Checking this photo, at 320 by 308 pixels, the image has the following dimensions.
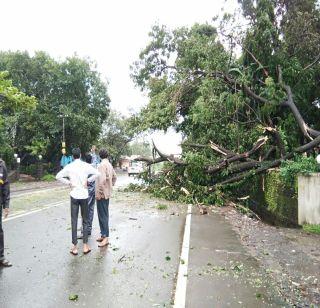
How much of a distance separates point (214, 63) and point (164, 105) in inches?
134

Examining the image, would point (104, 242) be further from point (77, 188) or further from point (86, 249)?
point (77, 188)

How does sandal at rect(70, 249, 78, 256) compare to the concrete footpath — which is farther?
sandal at rect(70, 249, 78, 256)

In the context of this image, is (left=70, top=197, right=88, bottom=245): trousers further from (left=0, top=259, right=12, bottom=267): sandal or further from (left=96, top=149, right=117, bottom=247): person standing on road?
(left=0, top=259, right=12, bottom=267): sandal

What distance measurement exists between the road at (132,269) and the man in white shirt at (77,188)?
0.35 metres

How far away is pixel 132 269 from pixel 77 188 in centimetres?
189

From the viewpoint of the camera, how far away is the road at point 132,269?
5.00 metres

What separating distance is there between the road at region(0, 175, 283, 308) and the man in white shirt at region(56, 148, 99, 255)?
0.35 metres

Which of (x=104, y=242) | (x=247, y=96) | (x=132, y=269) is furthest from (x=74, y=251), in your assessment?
(x=247, y=96)

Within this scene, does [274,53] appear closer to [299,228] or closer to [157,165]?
[157,165]

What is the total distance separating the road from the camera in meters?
5.00

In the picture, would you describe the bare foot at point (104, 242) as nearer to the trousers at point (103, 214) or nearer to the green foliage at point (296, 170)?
the trousers at point (103, 214)

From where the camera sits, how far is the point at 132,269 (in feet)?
20.7

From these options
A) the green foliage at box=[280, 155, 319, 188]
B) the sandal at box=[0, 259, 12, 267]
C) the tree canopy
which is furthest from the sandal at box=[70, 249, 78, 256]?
the tree canopy

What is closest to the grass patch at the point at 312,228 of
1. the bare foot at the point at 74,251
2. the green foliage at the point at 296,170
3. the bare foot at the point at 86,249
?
the green foliage at the point at 296,170
